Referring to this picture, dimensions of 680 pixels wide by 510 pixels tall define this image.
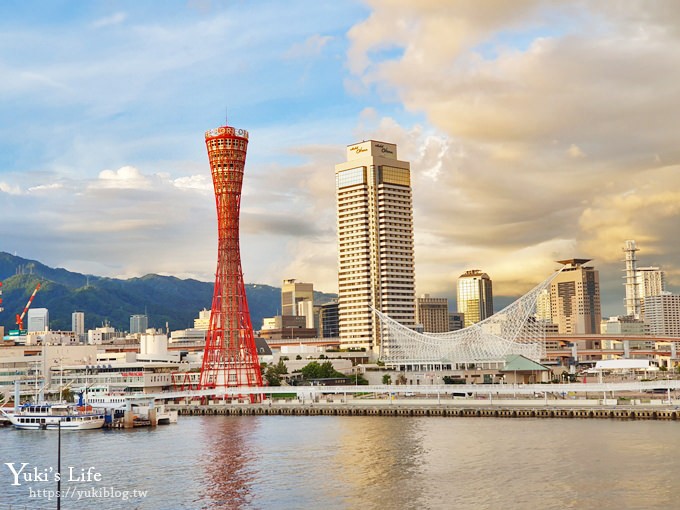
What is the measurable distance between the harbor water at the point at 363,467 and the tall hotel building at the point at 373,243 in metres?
86.0

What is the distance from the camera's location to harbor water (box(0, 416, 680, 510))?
3772 cm

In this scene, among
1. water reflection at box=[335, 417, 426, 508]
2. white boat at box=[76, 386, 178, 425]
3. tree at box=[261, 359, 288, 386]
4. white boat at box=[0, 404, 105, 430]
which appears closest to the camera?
water reflection at box=[335, 417, 426, 508]

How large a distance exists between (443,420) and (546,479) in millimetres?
28692

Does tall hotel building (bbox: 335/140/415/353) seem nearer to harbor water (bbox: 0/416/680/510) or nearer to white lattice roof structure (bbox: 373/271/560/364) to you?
white lattice roof structure (bbox: 373/271/560/364)

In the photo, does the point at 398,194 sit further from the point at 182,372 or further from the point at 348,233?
the point at 182,372

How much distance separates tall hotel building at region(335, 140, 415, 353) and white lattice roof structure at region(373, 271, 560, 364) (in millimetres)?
26337

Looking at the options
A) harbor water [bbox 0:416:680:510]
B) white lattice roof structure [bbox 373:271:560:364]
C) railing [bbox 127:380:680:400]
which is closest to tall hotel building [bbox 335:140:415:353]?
white lattice roof structure [bbox 373:271:560:364]

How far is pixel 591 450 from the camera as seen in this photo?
160 ft

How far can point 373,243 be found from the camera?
15275cm

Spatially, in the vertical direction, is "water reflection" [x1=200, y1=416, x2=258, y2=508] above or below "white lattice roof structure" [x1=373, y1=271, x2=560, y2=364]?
below

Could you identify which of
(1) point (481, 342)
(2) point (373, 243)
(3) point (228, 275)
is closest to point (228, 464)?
(3) point (228, 275)

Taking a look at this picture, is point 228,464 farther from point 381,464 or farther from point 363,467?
point 381,464

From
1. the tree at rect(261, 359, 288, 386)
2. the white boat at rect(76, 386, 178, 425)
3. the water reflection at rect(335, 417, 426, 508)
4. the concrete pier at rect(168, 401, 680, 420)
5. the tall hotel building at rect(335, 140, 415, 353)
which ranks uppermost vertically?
the tall hotel building at rect(335, 140, 415, 353)

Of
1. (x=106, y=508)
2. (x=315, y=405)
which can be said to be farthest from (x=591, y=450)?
(x=315, y=405)
